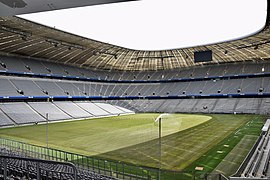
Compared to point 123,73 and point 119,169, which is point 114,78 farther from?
point 119,169

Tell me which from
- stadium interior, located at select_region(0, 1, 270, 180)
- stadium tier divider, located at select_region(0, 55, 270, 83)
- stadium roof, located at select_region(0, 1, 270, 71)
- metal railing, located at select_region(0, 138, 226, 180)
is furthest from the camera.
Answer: stadium tier divider, located at select_region(0, 55, 270, 83)

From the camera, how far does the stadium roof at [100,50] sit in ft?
103

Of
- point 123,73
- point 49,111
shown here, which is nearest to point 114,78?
point 123,73

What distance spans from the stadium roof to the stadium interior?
11cm

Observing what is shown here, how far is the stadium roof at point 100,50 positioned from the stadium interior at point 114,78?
110mm

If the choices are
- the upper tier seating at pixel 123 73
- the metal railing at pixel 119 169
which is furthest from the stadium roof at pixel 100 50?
the metal railing at pixel 119 169

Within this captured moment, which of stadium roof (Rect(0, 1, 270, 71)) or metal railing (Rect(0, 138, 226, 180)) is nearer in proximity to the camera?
metal railing (Rect(0, 138, 226, 180))

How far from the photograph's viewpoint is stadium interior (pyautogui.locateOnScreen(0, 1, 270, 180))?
3556 centimetres

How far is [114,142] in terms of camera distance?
18.3m

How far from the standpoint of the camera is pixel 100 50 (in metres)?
44.3

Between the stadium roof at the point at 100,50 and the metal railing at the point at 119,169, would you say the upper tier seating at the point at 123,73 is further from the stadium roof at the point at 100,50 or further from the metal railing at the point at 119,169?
the metal railing at the point at 119,169

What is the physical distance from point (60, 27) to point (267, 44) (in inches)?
1227

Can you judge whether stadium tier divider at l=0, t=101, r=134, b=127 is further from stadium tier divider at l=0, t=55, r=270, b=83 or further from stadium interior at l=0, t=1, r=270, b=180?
stadium tier divider at l=0, t=55, r=270, b=83

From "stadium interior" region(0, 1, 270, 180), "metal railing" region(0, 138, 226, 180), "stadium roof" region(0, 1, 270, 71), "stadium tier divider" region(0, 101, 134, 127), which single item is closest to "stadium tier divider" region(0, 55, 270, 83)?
"stadium interior" region(0, 1, 270, 180)
